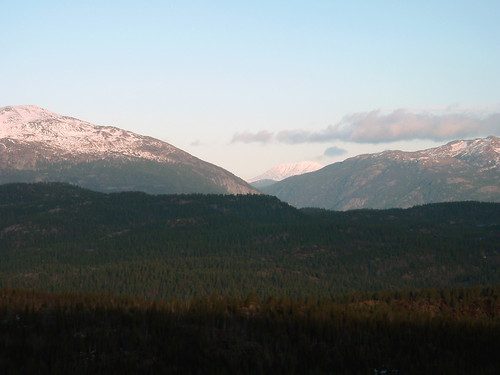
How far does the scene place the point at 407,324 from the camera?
377ft

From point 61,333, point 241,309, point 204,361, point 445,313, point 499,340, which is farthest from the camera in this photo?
point 445,313

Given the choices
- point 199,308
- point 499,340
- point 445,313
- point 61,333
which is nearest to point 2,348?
point 61,333

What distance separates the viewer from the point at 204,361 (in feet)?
274

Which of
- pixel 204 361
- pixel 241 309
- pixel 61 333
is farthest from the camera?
pixel 241 309

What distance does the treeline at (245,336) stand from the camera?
83375mm

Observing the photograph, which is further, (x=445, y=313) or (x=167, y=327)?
(x=445, y=313)

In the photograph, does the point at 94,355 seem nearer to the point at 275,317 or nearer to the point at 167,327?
the point at 167,327

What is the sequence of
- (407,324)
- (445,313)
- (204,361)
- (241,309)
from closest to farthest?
1. (204,361)
2. (407,324)
3. (241,309)
4. (445,313)

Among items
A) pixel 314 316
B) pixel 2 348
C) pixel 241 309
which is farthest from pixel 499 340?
pixel 2 348

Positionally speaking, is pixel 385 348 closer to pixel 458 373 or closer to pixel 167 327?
pixel 458 373

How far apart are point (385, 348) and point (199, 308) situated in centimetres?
4222

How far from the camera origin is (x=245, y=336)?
334 ft

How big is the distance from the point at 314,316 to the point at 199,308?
24.3 metres

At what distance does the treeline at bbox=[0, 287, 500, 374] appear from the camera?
83375 mm
